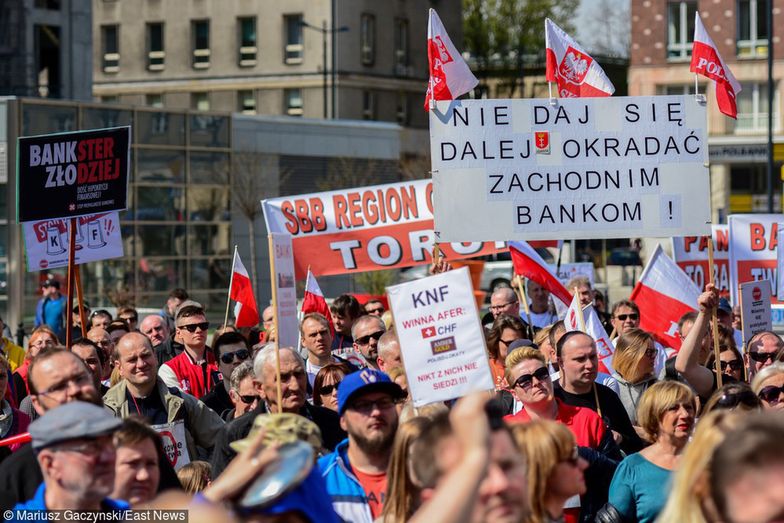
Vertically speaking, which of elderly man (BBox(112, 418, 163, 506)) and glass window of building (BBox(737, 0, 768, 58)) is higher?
glass window of building (BBox(737, 0, 768, 58))

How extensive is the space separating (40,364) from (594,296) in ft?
28.9

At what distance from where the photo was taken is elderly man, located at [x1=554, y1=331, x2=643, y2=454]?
7.83 m

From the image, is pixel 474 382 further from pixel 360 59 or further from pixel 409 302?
pixel 360 59

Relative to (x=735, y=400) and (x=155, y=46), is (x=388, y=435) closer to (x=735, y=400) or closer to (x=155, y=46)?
(x=735, y=400)

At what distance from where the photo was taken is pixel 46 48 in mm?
44062

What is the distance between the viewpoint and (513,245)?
1362 cm

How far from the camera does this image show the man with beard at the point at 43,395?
18.3ft

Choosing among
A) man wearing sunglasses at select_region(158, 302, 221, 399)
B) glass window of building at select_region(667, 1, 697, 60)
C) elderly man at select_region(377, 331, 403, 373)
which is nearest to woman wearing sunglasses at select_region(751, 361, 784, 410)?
elderly man at select_region(377, 331, 403, 373)

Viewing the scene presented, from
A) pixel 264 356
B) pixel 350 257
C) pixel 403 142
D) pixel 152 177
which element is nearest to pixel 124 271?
pixel 152 177

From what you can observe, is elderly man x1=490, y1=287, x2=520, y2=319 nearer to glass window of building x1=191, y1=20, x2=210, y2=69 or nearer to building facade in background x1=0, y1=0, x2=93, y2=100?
building facade in background x1=0, y1=0, x2=93, y2=100

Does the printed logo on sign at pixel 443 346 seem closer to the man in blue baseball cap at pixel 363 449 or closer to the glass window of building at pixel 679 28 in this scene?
the man in blue baseball cap at pixel 363 449

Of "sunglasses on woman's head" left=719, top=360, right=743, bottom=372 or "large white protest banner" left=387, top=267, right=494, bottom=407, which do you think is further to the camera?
"sunglasses on woman's head" left=719, top=360, right=743, bottom=372

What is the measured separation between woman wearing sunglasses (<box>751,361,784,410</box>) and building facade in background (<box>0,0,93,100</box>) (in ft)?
119

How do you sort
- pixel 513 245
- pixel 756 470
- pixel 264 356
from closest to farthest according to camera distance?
1. pixel 756 470
2. pixel 264 356
3. pixel 513 245
